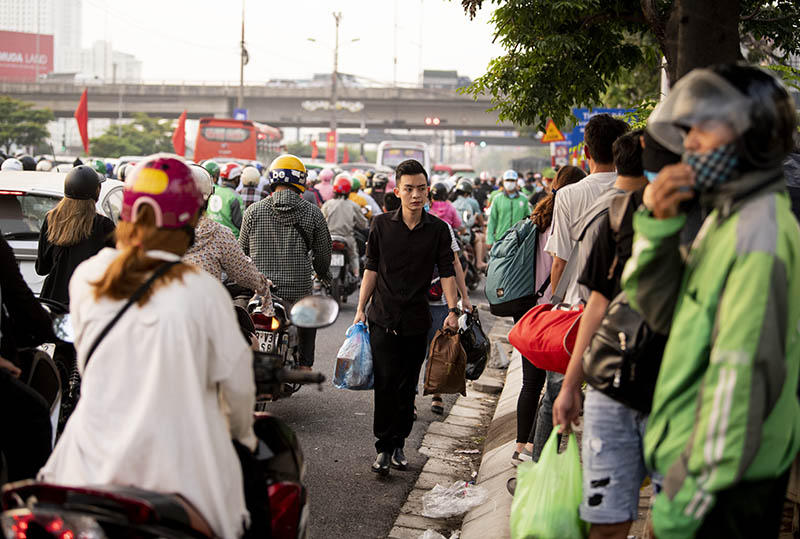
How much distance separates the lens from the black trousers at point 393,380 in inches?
234

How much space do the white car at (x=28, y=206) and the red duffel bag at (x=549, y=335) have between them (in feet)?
13.7

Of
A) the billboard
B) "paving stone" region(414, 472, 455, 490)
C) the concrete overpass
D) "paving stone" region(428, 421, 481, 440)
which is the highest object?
the billboard

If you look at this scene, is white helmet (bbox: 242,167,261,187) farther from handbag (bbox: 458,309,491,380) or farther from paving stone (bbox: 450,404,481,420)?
handbag (bbox: 458,309,491,380)

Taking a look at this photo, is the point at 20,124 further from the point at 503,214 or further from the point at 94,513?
the point at 94,513

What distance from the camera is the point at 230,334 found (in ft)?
8.63

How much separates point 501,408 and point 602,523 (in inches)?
187

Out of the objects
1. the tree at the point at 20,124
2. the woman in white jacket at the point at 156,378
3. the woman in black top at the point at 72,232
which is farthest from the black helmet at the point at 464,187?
the tree at the point at 20,124

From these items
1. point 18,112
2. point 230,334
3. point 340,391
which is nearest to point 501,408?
point 340,391

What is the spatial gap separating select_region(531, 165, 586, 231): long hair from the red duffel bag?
184cm

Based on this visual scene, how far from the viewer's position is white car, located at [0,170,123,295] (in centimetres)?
732

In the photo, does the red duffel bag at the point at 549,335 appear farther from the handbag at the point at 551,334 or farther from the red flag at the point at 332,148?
the red flag at the point at 332,148

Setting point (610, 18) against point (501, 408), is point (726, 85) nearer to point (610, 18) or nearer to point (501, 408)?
point (610, 18)

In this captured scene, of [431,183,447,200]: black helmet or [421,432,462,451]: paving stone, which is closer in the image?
[421,432,462,451]: paving stone

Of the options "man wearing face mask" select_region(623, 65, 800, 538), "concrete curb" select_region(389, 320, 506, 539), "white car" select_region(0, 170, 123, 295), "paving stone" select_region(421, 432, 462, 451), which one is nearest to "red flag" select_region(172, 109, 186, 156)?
"concrete curb" select_region(389, 320, 506, 539)
